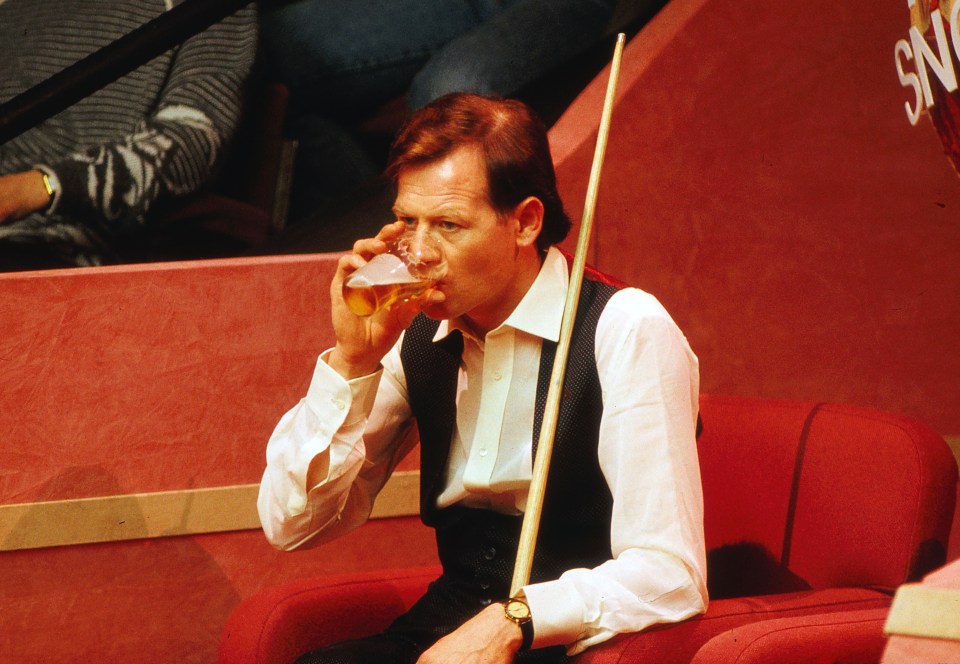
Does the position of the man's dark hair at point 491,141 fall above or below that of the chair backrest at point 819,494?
above

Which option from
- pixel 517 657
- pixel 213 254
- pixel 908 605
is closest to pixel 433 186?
pixel 517 657

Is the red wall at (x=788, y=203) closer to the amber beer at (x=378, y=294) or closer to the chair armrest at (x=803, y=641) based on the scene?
the amber beer at (x=378, y=294)

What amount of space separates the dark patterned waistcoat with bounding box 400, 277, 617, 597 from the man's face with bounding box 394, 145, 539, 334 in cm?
15

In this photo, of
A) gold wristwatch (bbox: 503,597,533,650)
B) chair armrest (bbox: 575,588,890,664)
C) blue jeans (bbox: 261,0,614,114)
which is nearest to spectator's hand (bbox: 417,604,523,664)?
gold wristwatch (bbox: 503,597,533,650)

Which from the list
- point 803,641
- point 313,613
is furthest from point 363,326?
point 803,641

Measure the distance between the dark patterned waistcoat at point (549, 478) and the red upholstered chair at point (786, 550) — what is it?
8.1 inches

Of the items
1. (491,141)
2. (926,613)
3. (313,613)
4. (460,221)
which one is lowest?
(313,613)

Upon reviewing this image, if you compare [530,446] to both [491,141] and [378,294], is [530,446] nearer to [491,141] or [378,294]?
[378,294]

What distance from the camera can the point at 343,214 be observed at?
283 cm

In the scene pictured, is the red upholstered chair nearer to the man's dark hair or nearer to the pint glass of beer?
the pint glass of beer

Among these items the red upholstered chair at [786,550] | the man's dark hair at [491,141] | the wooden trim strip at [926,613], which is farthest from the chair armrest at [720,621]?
the man's dark hair at [491,141]

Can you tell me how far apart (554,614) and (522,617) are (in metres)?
0.04

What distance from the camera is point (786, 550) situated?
1949 millimetres

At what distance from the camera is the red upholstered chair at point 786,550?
157cm
